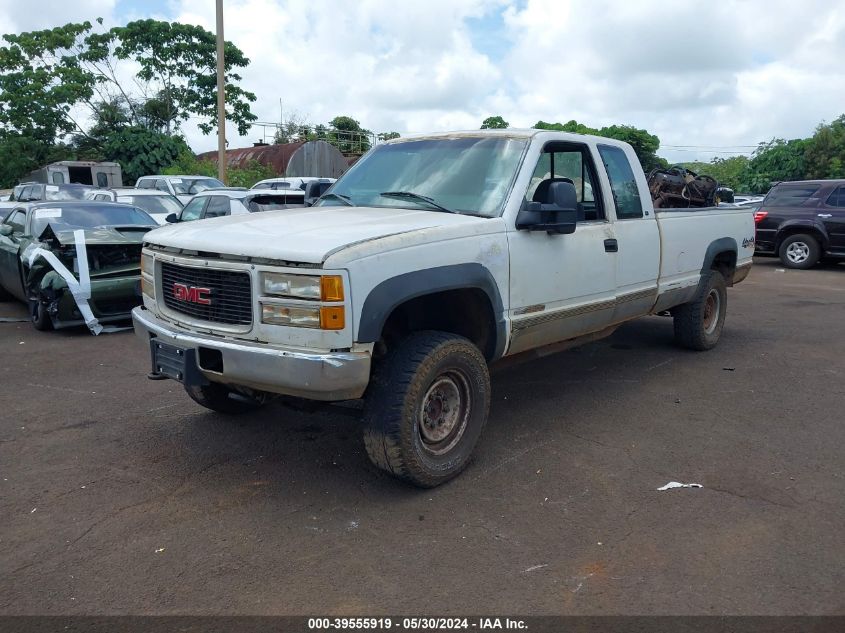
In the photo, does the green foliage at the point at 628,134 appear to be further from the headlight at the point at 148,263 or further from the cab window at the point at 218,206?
the headlight at the point at 148,263

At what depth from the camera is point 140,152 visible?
104ft

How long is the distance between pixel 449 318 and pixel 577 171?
1.74 m

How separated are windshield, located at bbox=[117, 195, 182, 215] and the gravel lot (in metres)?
10.2

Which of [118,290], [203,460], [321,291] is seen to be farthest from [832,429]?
[118,290]

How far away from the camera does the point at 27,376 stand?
6.30 metres

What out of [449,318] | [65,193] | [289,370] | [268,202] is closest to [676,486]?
[449,318]

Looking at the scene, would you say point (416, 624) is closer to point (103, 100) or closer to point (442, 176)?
point (442, 176)

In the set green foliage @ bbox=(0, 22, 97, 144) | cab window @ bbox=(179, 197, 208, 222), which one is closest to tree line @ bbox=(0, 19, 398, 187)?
green foliage @ bbox=(0, 22, 97, 144)

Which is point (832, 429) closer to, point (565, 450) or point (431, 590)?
point (565, 450)

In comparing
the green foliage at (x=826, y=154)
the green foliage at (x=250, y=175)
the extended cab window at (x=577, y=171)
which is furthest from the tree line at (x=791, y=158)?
the extended cab window at (x=577, y=171)

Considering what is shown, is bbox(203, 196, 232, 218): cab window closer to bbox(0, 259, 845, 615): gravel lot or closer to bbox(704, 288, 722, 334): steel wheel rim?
bbox(0, 259, 845, 615): gravel lot

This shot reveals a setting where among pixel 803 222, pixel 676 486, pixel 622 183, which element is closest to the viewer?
pixel 676 486

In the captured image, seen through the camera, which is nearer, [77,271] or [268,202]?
[77,271]

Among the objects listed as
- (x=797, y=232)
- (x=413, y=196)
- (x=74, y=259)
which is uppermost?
(x=413, y=196)
